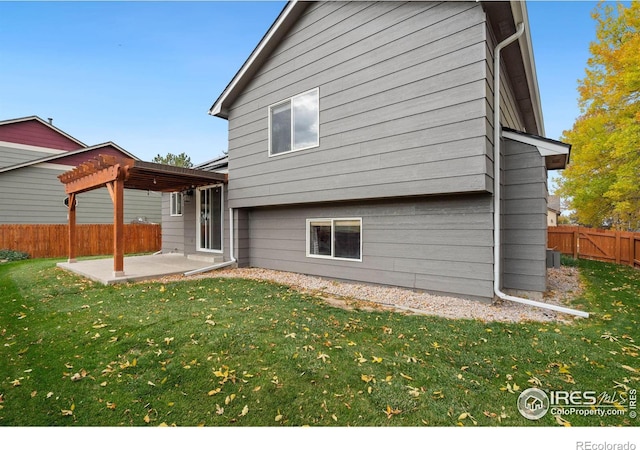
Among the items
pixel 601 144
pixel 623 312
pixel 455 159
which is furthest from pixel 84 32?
pixel 601 144

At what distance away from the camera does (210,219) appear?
10.0 metres

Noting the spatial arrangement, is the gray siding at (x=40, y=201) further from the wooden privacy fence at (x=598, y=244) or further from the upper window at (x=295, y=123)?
the wooden privacy fence at (x=598, y=244)

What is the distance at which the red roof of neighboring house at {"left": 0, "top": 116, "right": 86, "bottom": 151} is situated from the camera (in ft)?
47.1

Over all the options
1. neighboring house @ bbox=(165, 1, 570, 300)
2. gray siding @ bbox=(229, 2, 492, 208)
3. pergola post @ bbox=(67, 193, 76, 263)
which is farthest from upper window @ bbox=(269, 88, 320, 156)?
pergola post @ bbox=(67, 193, 76, 263)

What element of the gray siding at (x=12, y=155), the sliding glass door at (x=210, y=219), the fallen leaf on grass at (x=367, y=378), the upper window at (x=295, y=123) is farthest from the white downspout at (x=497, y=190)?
the gray siding at (x=12, y=155)

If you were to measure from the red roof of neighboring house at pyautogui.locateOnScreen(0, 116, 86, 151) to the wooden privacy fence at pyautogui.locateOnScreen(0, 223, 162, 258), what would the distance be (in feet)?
17.7

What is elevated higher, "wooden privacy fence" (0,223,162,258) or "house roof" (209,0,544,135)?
"house roof" (209,0,544,135)

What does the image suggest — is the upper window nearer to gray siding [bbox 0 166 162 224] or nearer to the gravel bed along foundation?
the gravel bed along foundation

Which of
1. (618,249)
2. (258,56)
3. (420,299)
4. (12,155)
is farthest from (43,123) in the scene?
(618,249)

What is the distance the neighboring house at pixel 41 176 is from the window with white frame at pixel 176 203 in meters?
6.80

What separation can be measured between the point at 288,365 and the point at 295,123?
5.98 meters

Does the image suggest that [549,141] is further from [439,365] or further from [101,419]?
[101,419]

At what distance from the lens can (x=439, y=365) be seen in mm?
3008
